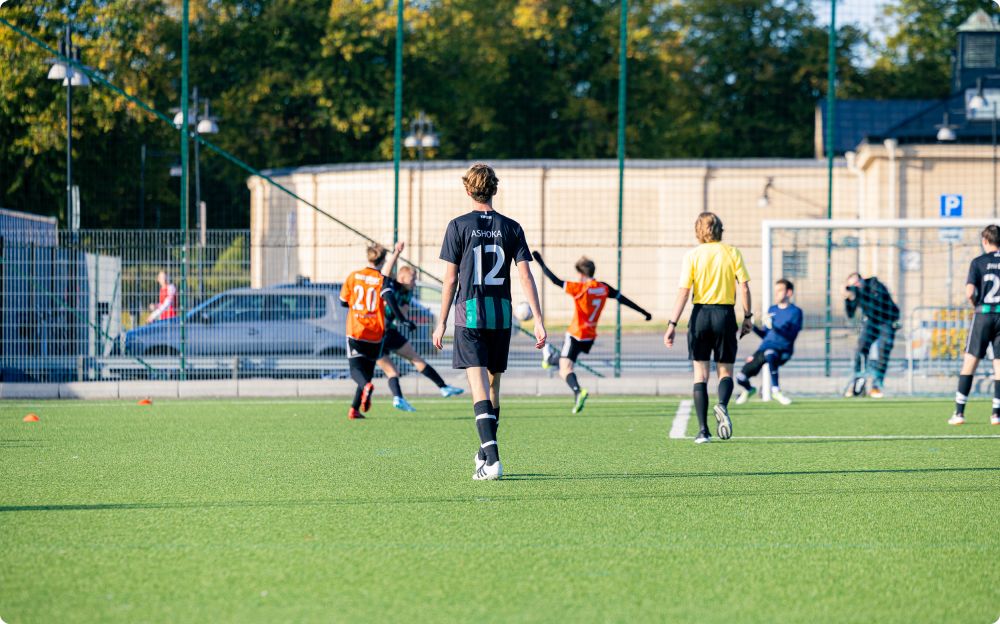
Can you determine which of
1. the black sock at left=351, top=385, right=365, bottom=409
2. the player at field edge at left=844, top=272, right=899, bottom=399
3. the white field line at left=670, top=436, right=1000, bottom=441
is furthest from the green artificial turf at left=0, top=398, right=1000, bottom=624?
the player at field edge at left=844, top=272, right=899, bottom=399

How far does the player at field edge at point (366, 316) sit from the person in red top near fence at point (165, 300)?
490 centimetres

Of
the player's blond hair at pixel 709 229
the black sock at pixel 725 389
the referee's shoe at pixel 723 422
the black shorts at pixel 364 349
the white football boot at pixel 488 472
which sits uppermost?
the player's blond hair at pixel 709 229

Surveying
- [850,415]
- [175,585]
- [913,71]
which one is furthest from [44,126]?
[913,71]

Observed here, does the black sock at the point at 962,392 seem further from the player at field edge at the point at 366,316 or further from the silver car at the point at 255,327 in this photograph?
the silver car at the point at 255,327

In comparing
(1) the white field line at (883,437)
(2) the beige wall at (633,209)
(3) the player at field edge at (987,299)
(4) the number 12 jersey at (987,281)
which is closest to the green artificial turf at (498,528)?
(1) the white field line at (883,437)

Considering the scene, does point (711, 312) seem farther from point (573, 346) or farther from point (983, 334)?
point (573, 346)

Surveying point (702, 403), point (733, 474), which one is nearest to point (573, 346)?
point (702, 403)

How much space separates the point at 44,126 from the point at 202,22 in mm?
10506

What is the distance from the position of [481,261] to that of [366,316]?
15.9 ft

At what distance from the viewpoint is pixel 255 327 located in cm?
1655

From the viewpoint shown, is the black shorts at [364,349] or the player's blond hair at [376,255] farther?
the black shorts at [364,349]

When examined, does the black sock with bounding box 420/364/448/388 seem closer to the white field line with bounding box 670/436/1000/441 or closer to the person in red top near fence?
the white field line with bounding box 670/436/1000/441

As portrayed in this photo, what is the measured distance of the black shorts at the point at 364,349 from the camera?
1257cm

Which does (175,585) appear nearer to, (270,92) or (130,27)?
(130,27)
